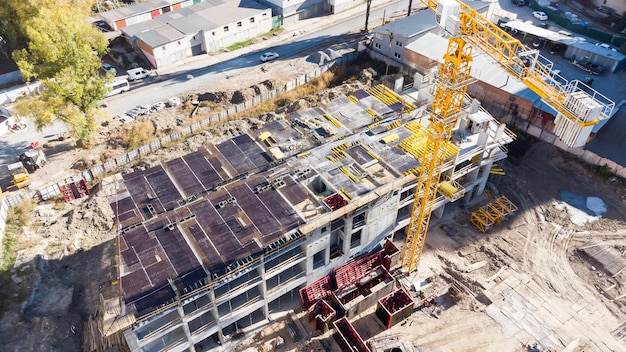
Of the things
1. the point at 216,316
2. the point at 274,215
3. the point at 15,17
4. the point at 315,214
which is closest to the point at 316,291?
the point at 315,214

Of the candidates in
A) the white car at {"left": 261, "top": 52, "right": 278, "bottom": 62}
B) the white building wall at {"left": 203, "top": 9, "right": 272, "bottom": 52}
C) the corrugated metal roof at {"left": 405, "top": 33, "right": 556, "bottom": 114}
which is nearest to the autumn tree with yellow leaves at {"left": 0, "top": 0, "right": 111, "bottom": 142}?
the white building wall at {"left": 203, "top": 9, "right": 272, "bottom": 52}

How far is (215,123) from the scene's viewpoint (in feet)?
230

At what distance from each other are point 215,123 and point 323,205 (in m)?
32.7

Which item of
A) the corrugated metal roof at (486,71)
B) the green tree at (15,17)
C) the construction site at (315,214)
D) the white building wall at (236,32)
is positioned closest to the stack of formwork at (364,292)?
the construction site at (315,214)

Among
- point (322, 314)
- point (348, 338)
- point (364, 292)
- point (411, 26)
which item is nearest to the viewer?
point (348, 338)

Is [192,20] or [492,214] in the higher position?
[192,20]

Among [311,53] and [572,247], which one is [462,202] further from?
[311,53]

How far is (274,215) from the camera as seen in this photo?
1704 inches

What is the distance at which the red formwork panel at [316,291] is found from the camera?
151 feet

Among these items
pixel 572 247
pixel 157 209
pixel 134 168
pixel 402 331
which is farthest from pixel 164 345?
pixel 572 247

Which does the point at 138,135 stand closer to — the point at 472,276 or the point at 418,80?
the point at 418,80

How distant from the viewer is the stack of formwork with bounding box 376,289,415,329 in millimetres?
45281

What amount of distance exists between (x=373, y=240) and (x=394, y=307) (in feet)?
25.1

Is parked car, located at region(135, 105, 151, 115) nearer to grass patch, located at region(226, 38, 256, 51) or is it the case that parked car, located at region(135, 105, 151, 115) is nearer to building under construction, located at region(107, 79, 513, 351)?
grass patch, located at region(226, 38, 256, 51)
